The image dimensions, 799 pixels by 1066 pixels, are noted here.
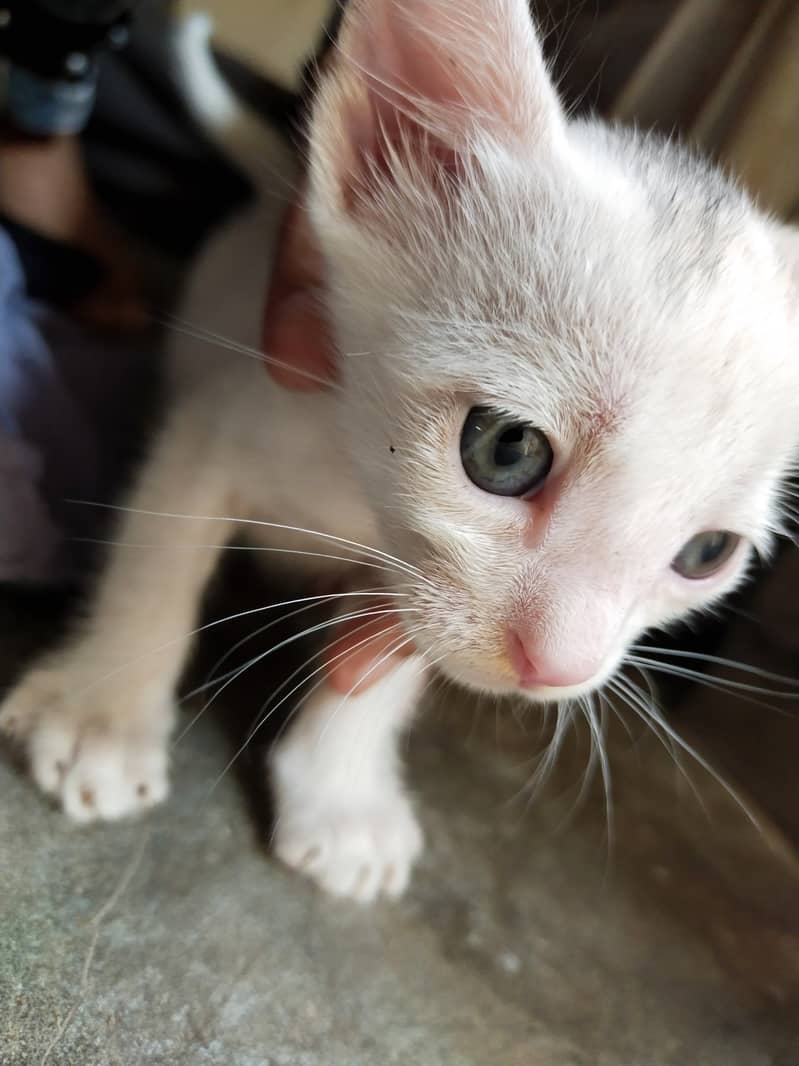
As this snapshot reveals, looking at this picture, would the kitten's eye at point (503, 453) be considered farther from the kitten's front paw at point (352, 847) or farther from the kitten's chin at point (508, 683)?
the kitten's front paw at point (352, 847)

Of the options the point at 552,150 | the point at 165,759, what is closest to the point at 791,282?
the point at 552,150

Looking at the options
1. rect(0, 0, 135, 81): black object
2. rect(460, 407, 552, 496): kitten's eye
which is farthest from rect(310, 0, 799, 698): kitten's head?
rect(0, 0, 135, 81): black object

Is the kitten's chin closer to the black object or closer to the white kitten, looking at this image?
the white kitten

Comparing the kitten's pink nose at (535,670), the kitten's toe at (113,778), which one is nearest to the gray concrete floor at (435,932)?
the kitten's toe at (113,778)

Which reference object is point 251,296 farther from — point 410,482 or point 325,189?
point 410,482

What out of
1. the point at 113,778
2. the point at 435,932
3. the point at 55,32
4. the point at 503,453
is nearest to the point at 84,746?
the point at 113,778

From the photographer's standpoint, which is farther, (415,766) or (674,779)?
(674,779)
